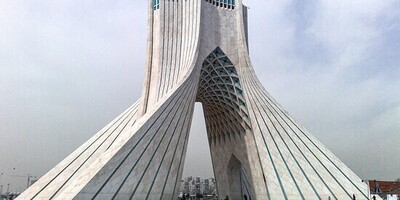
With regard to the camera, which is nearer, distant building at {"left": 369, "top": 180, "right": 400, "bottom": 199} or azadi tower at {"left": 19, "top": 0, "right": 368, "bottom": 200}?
azadi tower at {"left": 19, "top": 0, "right": 368, "bottom": 200}

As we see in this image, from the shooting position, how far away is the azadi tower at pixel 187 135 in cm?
1833

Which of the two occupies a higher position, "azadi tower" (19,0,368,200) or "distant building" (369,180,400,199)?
"azadi tower" (19,0,368,200)

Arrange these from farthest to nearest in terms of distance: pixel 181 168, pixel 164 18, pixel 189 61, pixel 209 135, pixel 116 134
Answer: pixel 209 135, pixel 164 18, pixel 189 61, pixel 116 134, pixel 181 168

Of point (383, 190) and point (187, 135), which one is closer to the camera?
point (187, 135)

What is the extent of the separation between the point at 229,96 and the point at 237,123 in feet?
7.77

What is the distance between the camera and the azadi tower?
18.3 meters

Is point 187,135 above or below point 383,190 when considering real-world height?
above

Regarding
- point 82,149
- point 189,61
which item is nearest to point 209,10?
point 189,61

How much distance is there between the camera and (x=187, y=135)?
22.7 m

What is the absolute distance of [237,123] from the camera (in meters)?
30.4

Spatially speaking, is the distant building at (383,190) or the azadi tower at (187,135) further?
the distant building at (383,190)

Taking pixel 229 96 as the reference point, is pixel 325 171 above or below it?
below

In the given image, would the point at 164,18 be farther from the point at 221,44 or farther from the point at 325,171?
the point at 325,171

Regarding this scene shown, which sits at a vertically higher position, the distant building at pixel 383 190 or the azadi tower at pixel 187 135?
the azadi tower at pixel 187 135
